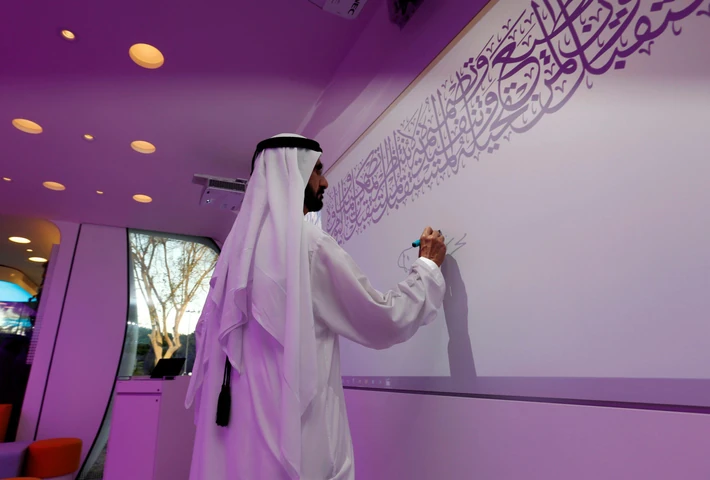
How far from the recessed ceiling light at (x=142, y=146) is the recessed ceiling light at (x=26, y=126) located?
0.66 m

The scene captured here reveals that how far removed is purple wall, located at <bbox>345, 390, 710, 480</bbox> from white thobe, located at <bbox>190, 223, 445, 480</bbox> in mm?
333

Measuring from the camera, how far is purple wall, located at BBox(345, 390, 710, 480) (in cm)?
81

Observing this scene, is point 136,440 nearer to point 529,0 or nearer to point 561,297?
point 561,297

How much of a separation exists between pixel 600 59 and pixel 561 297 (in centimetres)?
58

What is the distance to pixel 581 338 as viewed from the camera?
1.00 meters

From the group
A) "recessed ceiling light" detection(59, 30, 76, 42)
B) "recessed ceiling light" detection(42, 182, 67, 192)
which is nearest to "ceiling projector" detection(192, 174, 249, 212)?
"recessed ceiling light" detection(59, 30, 76, 42)

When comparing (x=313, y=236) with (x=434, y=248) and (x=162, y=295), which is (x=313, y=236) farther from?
(x=162, y=295)

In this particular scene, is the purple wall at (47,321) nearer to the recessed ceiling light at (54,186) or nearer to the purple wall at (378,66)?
the recessed ceiling light at (54,186)

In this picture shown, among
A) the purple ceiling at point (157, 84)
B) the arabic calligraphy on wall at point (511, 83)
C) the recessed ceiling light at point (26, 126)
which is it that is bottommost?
the arabic calligraphy on wall at point (511, 83)

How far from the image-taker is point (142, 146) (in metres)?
3.52

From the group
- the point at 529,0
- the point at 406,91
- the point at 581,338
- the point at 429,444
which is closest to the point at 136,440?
the point at 429,444

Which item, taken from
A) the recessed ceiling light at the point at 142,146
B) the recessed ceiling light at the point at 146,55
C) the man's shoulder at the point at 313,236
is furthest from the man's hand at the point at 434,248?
the recessed ceiling light at the point at 142,146

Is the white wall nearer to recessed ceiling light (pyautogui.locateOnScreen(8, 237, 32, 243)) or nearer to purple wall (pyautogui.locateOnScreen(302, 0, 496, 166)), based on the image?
purple wall (pyautogui.locateOnScreen(302, 0, 496, 166))

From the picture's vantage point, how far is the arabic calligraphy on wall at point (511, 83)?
97 cm
